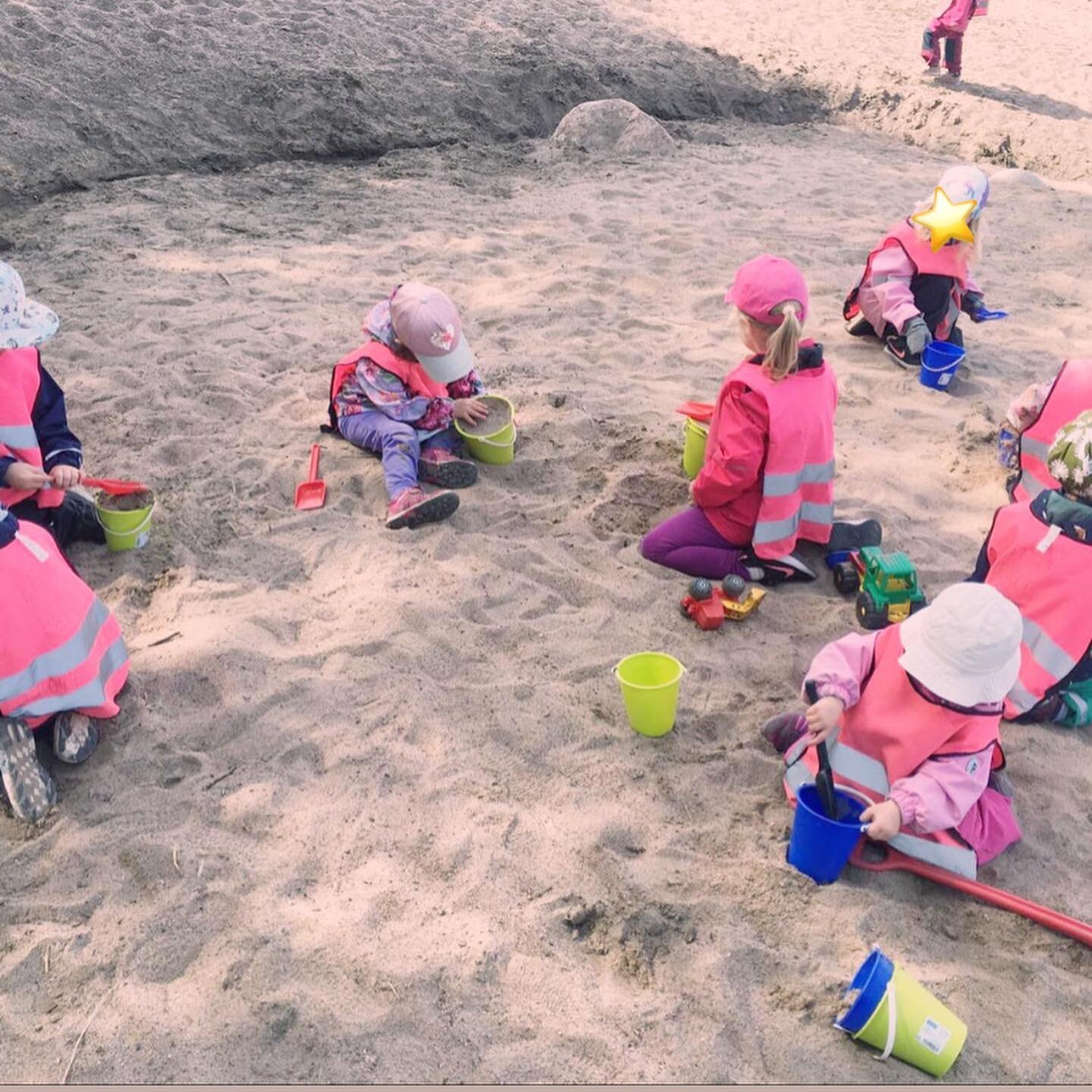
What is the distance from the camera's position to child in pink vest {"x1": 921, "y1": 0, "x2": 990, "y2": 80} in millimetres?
Answer: 11031

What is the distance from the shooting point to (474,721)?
334cm

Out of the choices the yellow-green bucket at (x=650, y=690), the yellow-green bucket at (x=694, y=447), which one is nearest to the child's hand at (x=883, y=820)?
the yellow-green bucket at (x=650, y=690)

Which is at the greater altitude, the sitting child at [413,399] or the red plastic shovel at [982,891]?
the sitting child at [413,399]

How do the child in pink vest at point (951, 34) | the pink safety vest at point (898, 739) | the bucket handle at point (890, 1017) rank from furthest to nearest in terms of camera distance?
the child in pink vest at point (951, 34) → the pink safety vest at point (898, 739) → the bucket handle at point (890, 1017)

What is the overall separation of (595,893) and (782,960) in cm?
49

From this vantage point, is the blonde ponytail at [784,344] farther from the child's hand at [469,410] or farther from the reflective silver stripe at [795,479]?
the child's hand at [469,410]

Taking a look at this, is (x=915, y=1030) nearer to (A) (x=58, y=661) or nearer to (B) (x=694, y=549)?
(B) (x=694, y=549)

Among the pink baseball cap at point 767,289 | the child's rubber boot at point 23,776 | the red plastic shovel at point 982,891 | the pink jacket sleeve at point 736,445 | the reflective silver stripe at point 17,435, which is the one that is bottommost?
the child's rubber boot at point 23,776

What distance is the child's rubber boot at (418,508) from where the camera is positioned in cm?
421

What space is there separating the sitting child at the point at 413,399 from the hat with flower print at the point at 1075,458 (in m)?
2.16

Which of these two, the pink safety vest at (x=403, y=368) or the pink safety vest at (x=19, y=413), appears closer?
the pink safety vest at (x=19, y=413)

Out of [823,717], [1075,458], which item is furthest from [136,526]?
[1075,458]

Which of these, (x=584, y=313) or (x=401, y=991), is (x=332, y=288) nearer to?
(x=584, y=313)

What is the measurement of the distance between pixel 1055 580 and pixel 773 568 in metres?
1.04
